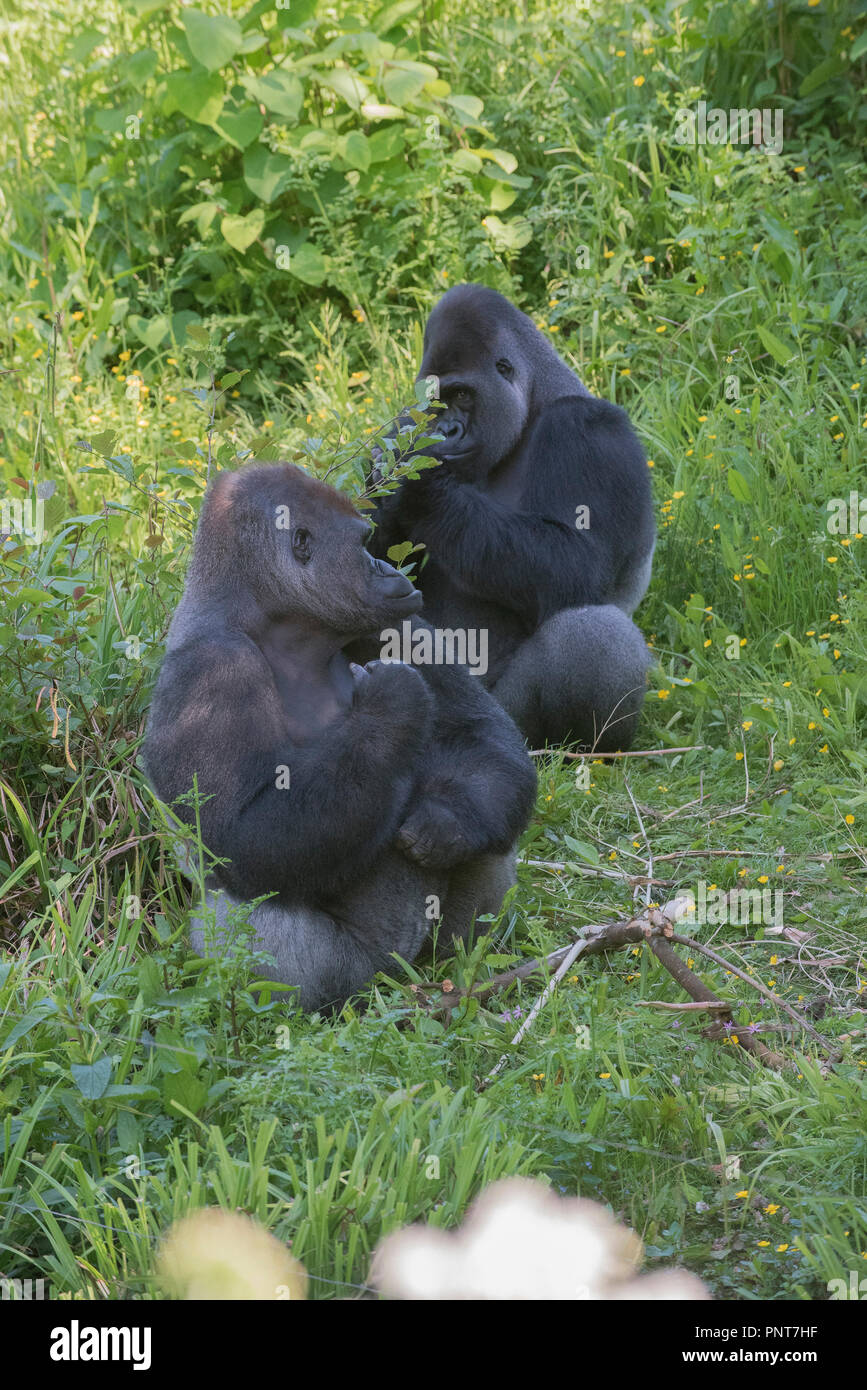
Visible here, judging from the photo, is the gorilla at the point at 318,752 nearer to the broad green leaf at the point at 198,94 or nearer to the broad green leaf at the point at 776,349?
the broad green leaf at the point at 776,349

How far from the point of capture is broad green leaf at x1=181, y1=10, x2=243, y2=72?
7.31 m

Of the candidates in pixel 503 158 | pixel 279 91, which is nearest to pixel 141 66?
pixel 279 91

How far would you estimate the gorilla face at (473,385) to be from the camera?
16.8ft

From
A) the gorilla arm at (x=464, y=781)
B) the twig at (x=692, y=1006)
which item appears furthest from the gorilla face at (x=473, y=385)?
the twig at (x=692, y=1006)

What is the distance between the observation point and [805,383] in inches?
252

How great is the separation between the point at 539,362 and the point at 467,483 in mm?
535

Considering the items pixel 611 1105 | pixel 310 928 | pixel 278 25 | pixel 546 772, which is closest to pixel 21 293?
pixel 278 25

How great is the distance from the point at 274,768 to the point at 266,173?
16.3ft

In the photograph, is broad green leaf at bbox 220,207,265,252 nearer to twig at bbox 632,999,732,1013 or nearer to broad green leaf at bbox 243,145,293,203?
broad green leaf at bbox 243,145,293,203

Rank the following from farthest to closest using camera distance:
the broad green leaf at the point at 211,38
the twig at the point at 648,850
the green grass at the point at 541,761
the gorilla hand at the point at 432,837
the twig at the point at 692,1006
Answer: the broad green leaf at the point at 211,38 < the twig at the point at 648,850 < the gorilla hand at the point at 432,837 < the twig at the point at 692,1006 < the green grass at the point at 541,761

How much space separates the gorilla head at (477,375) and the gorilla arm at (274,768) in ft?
6.19

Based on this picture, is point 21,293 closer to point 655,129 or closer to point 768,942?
point 655,129

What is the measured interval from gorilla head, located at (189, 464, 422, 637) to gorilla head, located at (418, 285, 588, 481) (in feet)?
5.14

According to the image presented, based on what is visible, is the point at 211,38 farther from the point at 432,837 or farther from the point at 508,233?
the point at 432,837
